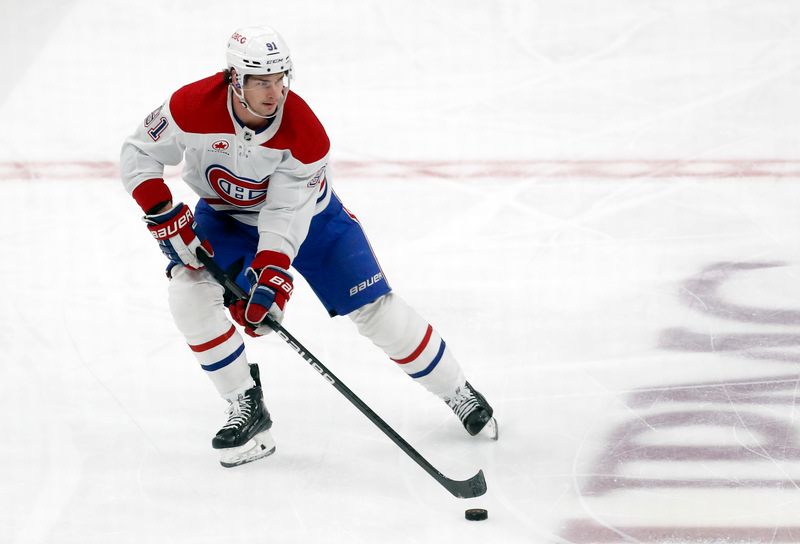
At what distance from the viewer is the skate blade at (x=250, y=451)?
9.86ft

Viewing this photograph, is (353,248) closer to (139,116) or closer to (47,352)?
(47,352)

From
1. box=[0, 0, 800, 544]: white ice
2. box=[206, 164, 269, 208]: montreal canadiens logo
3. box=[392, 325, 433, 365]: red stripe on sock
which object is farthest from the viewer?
box=[392, 325, 433, 365]: red stripe on sock

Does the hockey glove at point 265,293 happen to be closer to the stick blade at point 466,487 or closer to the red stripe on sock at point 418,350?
the red stripe on sock at point 418,350

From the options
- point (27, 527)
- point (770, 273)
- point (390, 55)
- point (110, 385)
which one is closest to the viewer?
point (27, 527)

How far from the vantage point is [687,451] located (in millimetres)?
3021

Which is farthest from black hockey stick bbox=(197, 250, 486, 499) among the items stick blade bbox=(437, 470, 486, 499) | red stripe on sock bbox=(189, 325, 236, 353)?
red stripe on sock bbox=(189, 325, 236, 353)

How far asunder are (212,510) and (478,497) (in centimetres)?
68

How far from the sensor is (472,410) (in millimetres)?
3145

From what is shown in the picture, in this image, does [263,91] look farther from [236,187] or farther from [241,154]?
[236,187]

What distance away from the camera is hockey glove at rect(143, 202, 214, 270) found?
2.89 metres

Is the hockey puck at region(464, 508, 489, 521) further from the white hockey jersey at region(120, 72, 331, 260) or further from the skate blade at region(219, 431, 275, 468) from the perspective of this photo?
the white hockey jersey at region(120, 72, 331, 260)

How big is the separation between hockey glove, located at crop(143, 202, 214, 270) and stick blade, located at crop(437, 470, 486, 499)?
890 millimetres

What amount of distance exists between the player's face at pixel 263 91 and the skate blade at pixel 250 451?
36.5 inches

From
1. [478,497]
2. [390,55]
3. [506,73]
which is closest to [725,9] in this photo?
[506,73]
